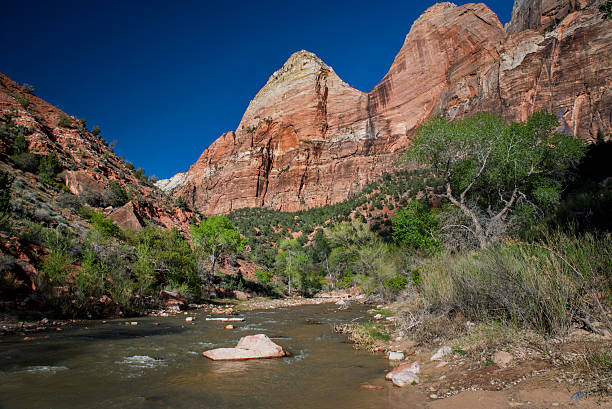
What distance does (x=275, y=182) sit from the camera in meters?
76.2

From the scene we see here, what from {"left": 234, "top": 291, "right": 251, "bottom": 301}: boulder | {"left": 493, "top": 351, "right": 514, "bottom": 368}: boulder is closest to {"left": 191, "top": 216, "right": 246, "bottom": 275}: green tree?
{"left": 234, "top": 291, "right": 251, "bottom": 301}: boulder

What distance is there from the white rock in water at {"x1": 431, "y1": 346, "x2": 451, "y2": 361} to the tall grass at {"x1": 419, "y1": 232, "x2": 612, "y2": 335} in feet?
2.94

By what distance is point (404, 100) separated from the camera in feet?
229

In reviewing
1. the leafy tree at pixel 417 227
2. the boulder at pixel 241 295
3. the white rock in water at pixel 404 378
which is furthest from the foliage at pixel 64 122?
the white rock in water at pixel 404 378

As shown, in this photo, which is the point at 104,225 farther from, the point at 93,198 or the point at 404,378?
the point at 404,378

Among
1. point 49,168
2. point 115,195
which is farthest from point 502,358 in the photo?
point 49,168

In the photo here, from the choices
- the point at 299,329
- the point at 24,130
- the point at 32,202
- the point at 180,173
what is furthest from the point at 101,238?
the point at 180,173

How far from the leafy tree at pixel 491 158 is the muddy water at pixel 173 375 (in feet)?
28.4

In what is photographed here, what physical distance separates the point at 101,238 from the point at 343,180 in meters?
57.6

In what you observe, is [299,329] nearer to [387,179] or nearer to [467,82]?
[387,179]

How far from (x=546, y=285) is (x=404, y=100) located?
72400mm

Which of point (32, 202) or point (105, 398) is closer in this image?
point (105, 398)

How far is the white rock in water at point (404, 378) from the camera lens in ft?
15.2

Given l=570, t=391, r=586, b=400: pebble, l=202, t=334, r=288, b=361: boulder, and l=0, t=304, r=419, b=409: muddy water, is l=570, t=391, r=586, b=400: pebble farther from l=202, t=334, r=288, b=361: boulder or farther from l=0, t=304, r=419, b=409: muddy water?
l=202, t=334, r=288, b=361: boulder
